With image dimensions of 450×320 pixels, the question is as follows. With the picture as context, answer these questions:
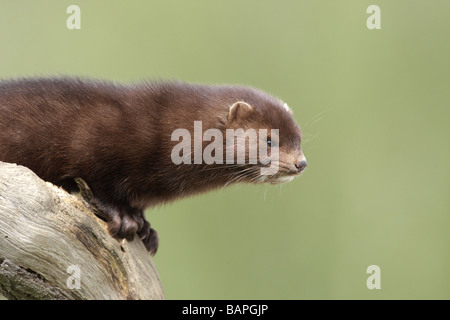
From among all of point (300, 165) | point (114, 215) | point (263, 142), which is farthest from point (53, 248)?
point (300, 165)

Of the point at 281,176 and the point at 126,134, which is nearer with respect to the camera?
the point at 126,134

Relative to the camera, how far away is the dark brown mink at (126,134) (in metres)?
4.62

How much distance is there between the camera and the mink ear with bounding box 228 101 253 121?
4742 mm

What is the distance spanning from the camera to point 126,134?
4.70 meters

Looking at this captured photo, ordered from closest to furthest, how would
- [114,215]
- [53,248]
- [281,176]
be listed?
[53,248] → [114,215] → [281,176]

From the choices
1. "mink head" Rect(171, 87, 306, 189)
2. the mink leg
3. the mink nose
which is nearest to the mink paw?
the mink leg

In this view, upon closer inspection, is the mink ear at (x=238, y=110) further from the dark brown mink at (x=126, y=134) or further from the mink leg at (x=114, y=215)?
the mink leg at (x=114, y=215)

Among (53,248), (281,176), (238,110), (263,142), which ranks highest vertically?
(238,110)

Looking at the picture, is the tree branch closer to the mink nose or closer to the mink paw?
the mink paw

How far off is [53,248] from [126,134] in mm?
1003

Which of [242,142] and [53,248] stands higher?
[242,142]

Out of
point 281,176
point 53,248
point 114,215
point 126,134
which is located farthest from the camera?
point 281,176

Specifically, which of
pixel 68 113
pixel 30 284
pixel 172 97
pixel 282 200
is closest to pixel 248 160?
pixel 172 97

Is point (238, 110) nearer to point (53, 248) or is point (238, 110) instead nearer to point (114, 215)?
point (114, 215)
